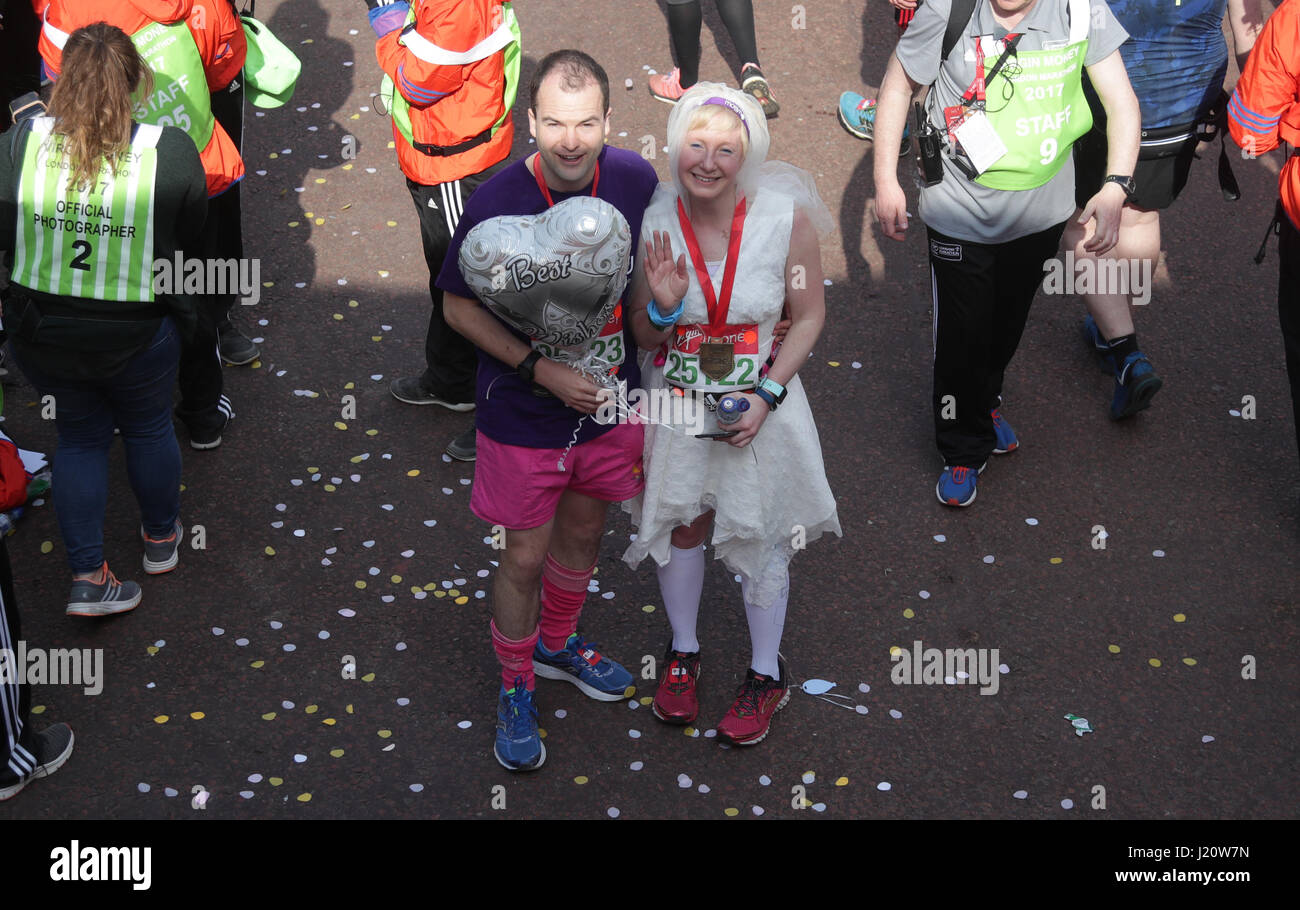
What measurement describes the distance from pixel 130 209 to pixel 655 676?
2.22 meters

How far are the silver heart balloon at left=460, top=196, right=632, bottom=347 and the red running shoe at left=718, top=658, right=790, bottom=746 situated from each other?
144cm

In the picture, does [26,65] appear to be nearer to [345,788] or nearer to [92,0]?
[92,0]

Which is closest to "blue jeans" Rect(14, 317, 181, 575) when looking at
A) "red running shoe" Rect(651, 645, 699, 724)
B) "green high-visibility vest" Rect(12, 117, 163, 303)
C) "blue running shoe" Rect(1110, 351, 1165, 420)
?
"green high-visibility vest" Rect(12, 117, 163, 303)

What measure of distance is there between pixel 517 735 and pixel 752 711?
2.41 feet

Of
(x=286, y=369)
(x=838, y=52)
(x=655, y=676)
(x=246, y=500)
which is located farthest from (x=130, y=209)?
(x=838, y=52)

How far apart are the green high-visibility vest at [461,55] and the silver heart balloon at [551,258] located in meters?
1.64

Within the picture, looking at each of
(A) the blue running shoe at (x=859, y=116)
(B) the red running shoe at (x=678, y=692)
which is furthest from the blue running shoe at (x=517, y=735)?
(A) the blue running shoe at (x=859, y=116)

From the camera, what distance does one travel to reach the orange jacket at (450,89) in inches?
190

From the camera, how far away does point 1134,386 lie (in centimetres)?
556

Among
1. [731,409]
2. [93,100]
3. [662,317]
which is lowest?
[731,409]

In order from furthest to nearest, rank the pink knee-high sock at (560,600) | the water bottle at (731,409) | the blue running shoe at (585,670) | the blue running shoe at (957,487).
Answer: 1. the blue running shoe at (957,487)
2. the blue running shoe at (585,670)
3. the pink knee-high sock at (560,600)
4. the water bottle at (731,409)

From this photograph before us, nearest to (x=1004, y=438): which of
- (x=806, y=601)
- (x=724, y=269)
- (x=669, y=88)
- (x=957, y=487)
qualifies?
(x=957, y=487)

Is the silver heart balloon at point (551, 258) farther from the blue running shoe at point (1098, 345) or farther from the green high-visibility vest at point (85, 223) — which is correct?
the blue running shoe at point (1098, 345)

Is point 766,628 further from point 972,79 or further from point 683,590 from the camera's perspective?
point 972,79
